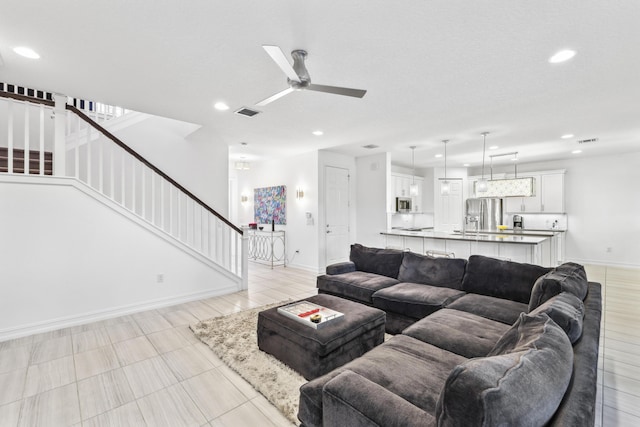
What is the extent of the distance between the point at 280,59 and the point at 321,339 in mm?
2106

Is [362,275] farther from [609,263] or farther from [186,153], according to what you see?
[609,263]

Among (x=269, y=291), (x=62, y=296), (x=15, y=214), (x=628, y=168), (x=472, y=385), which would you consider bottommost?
(x=269, y=291)

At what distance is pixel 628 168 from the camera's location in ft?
21.6

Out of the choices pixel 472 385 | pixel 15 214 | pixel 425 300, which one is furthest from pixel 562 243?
pixel 15 214

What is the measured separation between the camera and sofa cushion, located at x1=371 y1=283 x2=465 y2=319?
2.93 m

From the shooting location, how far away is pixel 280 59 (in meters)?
2.05

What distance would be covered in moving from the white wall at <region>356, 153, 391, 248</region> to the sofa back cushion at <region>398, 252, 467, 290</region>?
98.2 inches

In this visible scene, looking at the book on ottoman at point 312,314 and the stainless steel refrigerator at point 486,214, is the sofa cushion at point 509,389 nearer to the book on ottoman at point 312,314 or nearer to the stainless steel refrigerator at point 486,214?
the book on ottoman at point 312,314

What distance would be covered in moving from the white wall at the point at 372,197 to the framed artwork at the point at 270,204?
183cm

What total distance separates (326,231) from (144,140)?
12.6 ft

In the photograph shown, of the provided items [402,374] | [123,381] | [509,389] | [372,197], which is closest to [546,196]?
[372,197]

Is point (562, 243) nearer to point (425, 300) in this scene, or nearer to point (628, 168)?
point (628, 168)

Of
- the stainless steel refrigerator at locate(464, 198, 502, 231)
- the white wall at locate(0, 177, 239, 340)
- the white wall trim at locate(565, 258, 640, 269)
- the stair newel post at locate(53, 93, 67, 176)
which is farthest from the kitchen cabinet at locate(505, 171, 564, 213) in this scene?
the stair newel post at locate(53, 93, 67, 176)

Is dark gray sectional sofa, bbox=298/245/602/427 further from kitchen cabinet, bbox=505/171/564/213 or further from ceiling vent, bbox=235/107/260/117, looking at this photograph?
kitchen cabinet, bbox=505/171/564/213
